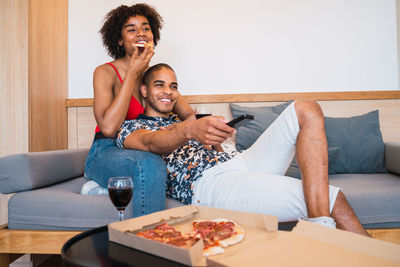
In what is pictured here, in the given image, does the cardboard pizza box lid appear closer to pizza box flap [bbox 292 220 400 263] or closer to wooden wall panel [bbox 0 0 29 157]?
pizza box flap [bbox 292 220 400 263]

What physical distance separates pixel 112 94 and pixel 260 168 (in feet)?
2.85

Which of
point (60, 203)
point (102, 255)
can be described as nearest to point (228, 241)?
point (102, 255)

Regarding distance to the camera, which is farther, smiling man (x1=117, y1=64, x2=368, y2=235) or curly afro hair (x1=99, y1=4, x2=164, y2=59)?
curly afro hair (x1=99, y1=4, x2=164, y2=59)

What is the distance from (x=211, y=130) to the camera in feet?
3.54

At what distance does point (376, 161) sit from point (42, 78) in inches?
86.9

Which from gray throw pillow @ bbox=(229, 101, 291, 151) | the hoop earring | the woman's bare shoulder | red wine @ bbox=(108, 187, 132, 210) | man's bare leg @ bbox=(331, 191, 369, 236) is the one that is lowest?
man's bare leg @ bbox=(331, 191, 369, 236)

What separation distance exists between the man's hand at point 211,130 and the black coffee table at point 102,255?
1.57 feet

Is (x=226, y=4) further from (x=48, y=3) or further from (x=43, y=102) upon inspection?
(x=43, y=102)

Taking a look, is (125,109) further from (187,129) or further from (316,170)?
(316,170)

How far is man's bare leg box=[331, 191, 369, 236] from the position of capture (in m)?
1.11

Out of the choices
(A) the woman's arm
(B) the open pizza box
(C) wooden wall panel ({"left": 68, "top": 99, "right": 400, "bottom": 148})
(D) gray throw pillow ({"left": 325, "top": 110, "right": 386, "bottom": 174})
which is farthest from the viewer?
(C) wooden wall panel ({"left": 68, "top": 99, "right": 400, "bottom": 148})

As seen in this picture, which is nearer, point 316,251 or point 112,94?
point 316,251

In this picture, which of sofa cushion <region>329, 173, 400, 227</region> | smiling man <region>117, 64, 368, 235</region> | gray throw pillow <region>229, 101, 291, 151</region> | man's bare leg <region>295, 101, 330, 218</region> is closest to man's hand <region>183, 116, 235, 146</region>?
smiling man <region>117, 64, 368, 235</region>

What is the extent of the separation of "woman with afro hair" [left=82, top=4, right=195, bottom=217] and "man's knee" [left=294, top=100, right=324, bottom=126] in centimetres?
58
